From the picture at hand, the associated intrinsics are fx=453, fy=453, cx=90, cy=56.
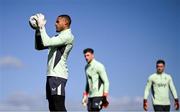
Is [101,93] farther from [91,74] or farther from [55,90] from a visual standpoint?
[55,90]

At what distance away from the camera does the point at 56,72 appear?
30.1 ft

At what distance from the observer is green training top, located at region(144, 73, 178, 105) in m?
15.0

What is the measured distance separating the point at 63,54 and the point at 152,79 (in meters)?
6.57

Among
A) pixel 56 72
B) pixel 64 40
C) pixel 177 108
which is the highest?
pixel 64 40

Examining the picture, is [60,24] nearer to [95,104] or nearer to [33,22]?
[33,22]

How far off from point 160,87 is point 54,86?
6802mm

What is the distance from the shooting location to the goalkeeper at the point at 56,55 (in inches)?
358

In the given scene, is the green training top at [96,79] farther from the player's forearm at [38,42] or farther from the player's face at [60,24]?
the player's forearm at [38,42]

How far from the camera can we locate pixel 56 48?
939cm

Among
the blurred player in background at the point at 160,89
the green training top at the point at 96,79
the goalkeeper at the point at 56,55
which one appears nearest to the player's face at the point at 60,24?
the goalkeeper at the point at 56,55

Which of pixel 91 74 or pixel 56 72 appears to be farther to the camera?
pixel 91 74

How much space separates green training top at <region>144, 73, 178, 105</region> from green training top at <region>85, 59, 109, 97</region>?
315cm

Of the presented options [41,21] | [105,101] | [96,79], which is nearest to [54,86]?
[41,21]

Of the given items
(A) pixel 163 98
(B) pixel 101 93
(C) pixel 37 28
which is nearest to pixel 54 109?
(C) pixel 37 28
